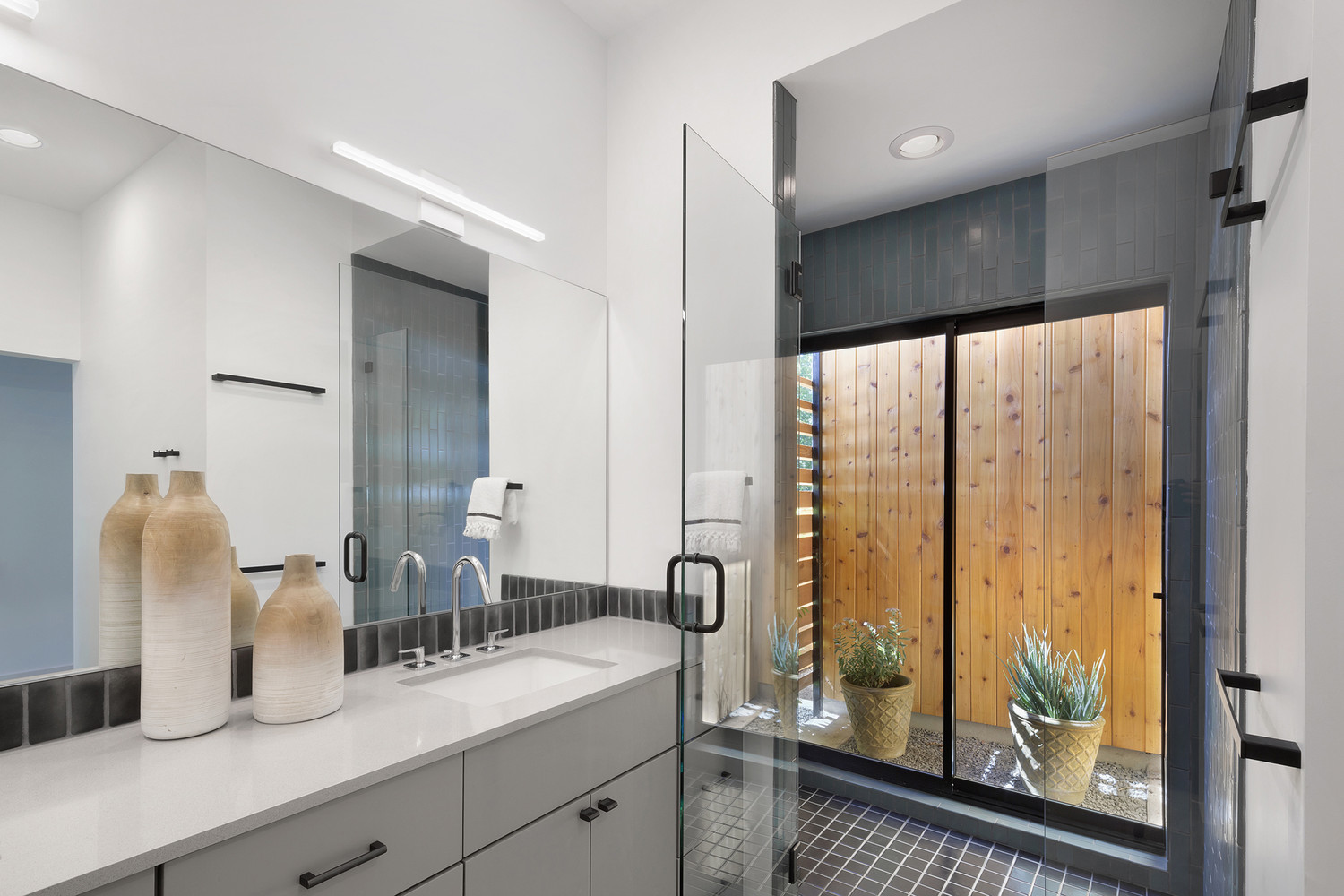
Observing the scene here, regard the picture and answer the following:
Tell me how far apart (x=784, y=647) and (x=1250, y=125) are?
155 centimetres

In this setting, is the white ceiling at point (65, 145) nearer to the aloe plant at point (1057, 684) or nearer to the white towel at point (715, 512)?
the white towel at point (715, 512)

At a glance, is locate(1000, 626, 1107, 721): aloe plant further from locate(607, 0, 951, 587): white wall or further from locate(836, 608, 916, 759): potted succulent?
locate(607, 0, 951, 587): white wall

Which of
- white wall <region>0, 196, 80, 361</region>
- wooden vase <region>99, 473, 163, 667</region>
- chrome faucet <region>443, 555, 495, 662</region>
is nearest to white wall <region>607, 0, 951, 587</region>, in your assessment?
chrome faucet <region>443, 555, 495, 662</region>

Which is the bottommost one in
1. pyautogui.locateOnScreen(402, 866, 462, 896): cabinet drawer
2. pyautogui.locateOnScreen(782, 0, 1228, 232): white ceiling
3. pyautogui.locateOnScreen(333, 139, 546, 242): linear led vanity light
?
pyautogui.locateOnScreen(402, 866, 462, 896): cabinet drawer

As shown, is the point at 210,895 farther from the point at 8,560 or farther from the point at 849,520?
the point at 849,520

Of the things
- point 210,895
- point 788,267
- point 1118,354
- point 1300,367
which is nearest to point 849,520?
point 788,267

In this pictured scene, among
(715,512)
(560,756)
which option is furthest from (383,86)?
(560,756)

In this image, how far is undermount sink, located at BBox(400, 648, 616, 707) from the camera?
165cm

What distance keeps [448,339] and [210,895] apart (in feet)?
4.64

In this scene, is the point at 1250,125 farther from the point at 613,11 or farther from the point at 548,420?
the point at 613,11

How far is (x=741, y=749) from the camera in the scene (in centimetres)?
171

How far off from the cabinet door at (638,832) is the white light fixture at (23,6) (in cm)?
189

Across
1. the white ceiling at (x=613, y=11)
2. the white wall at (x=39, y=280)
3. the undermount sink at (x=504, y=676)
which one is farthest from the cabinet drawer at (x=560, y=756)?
the white ceiling at (x=613, y=11)

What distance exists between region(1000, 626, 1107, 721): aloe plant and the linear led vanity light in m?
1.98
